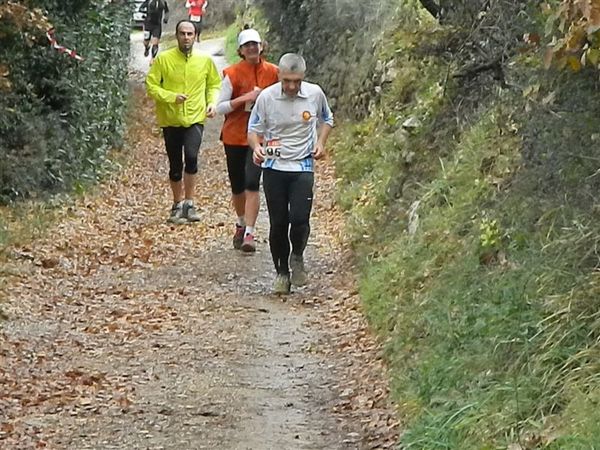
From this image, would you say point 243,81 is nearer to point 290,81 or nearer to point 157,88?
point 290,81

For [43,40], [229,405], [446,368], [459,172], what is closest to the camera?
[446,368]

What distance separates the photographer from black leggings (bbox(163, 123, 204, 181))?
12.3m

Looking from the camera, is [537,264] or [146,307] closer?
[537,264]

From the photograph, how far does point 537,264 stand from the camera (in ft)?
21.0

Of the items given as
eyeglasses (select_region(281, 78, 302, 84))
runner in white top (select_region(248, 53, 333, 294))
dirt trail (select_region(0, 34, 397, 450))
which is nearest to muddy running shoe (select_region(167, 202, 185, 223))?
dirt trail (select_region(0, 34, 397, 450))

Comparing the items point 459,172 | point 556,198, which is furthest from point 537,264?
point 459,172

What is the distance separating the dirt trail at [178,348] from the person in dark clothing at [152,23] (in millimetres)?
15994

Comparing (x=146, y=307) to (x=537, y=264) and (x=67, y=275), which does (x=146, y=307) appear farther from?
(x=537, y=264)

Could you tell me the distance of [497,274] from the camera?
22.3 ft

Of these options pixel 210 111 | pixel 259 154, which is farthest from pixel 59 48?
pixel 259 154

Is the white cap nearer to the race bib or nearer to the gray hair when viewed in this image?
the gray hair

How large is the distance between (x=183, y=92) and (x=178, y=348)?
15.5ft

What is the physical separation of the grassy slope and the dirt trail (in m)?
0.38

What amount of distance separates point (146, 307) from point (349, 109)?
331 inches
